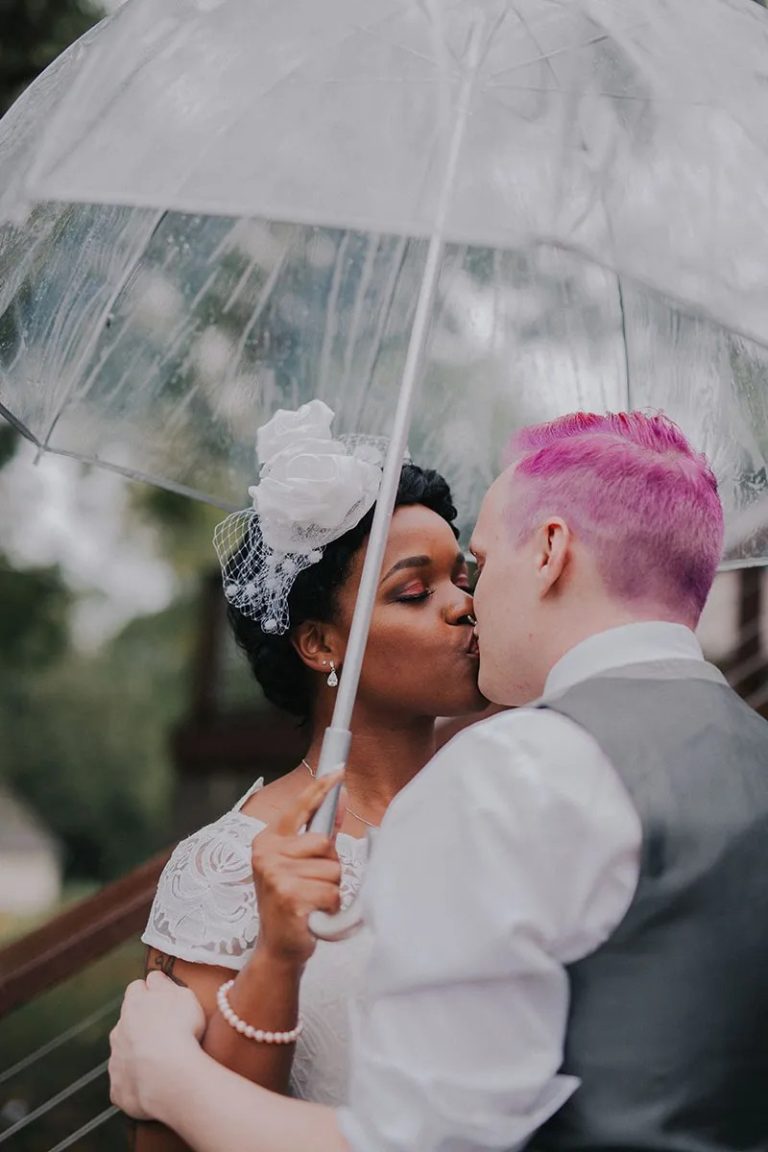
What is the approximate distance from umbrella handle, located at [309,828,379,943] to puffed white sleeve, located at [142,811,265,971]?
52 cm

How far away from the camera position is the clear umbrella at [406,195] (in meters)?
1.87

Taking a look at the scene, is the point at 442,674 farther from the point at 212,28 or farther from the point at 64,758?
the point at 64,758

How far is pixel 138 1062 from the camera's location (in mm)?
1659

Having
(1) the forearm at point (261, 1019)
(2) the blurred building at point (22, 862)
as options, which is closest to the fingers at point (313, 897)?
(1) the forearm at point (261, 1019)

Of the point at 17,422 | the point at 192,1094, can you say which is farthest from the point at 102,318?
the point at 192,1094

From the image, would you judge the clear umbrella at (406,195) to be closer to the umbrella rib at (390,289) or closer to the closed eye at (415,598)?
the umbrella rib at (390,289)

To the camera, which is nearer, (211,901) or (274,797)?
(211,901)

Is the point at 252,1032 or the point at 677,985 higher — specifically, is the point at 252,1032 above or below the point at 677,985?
below

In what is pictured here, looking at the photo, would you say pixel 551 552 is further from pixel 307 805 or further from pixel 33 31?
pixel 33 31

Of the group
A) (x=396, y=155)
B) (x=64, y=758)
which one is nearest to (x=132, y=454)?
(x=396, y=155)

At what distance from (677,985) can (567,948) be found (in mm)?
122

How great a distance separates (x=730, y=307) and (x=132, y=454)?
120 cm

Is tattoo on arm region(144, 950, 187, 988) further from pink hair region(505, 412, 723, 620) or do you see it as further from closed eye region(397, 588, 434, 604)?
pink hair region(505, 412, 723, 620)

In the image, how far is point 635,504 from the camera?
5.39ft
